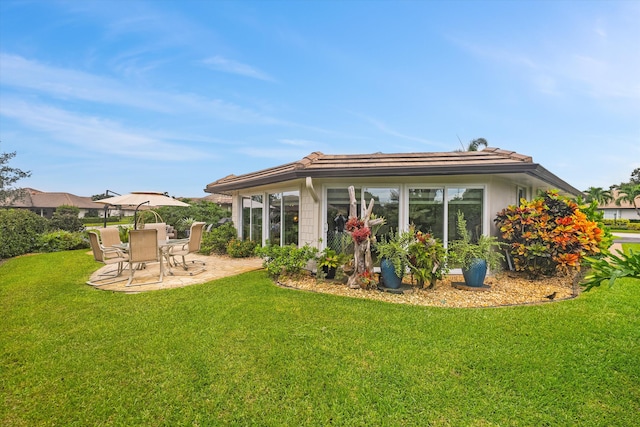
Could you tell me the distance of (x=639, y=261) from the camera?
2736 millimetres

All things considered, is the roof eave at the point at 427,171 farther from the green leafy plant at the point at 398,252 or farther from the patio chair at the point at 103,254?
the patio chair at the point at 103,254

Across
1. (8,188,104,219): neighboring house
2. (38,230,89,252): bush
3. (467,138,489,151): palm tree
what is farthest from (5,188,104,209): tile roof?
(467,138,489,151): palm tree

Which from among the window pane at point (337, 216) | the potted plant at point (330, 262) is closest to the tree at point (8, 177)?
the window pane at point (337, 216)

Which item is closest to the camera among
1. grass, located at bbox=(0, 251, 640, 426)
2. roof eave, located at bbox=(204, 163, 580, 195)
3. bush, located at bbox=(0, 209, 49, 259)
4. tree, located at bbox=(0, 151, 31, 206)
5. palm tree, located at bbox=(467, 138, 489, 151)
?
grass, located at bbox=(0, 251, 640, 426)

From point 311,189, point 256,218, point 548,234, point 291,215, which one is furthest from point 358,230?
point 256,218

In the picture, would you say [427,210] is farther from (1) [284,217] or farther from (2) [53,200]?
(2) [53,200]

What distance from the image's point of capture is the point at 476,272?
699 centimetres

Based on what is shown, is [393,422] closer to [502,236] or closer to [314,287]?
[314,287]

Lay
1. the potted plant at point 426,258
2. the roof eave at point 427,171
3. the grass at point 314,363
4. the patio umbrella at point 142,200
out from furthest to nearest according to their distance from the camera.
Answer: the patio umbrella at point 142,200 < the roof eave at point 427,171 < the potted plant at point 426,258 < the grass at point 314,363

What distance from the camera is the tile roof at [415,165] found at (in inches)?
284

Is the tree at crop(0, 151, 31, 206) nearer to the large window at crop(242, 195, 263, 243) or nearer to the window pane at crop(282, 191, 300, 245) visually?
the large window at crop(242, 195, 263, 243)

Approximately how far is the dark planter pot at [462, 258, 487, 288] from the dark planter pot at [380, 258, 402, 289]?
162cm

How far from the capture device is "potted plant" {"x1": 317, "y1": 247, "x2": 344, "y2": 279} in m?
7.59

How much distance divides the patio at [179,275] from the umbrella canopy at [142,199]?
6.68 feet
